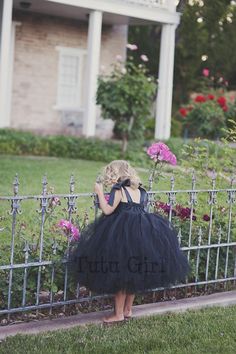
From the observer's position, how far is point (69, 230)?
4.90 m

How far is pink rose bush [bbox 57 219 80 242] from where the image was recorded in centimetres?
488

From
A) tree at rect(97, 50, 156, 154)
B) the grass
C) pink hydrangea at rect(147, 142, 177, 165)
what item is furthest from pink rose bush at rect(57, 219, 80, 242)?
tree at rect(97, 50, 156, 154)

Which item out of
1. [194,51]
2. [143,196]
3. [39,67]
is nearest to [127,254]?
[143,196]

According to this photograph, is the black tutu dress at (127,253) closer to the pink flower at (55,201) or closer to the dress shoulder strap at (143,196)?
the dress shoulder strap at (143,196)

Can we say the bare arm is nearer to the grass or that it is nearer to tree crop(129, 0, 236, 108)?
the grass

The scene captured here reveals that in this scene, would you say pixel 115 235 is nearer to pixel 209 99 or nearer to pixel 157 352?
pixel 157 352

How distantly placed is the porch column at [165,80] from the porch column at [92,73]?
1.87 m

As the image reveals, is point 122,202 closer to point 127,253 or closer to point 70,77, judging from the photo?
point 127,253

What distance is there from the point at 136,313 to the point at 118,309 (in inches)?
9.3

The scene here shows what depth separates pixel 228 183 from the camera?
20.7 feet

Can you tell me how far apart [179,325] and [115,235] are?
0.78 meters

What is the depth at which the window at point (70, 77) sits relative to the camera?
1775 centimetres

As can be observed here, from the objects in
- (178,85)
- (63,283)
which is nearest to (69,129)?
(178,85)

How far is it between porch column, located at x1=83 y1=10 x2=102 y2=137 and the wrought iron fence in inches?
341
